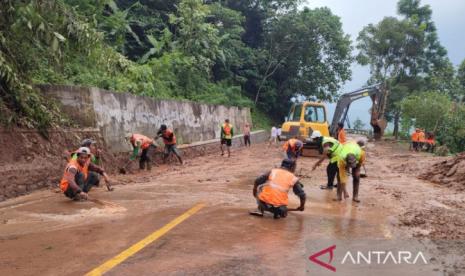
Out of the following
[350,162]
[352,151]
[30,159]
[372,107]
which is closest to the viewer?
[350,162]

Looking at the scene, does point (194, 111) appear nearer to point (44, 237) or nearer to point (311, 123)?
point (311, 123)

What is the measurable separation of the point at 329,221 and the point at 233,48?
2797cm

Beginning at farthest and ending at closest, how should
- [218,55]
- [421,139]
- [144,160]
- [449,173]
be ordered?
1. [218,55]
2. [421,139]
3. [144,160]
4. [449,173]

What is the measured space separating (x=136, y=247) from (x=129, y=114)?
11168 mm

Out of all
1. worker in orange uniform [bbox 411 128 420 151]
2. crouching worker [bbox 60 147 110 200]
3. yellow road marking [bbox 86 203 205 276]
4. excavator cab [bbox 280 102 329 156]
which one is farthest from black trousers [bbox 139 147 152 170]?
worker in orange uniform [bbox 411 128 420 151]

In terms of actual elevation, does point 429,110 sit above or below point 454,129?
above

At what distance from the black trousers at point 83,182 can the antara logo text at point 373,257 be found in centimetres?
517

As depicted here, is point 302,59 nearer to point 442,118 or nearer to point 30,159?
point 442,118

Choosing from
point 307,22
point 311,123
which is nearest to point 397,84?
point 307,22

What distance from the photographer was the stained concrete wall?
13.7 metres

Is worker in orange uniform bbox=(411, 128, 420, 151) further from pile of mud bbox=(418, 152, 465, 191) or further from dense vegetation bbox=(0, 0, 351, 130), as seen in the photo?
pile of mud bbox=(418, 152, 465, 191)

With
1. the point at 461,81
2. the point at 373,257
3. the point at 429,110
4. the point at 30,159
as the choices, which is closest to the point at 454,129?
the point at 429,110

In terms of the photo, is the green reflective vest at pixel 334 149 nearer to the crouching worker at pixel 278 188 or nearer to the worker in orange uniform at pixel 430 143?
the crouching worker at pixel 278 188

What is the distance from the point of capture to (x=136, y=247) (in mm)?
6098
